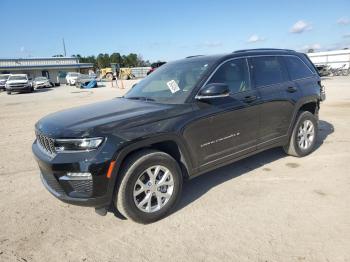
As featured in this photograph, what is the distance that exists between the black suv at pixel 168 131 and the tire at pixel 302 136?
0.03m

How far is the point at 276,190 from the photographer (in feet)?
14.2

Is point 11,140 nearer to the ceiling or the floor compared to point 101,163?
nearer to the floor

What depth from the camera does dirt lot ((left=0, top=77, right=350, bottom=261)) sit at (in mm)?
3076

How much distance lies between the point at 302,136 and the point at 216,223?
2.89m

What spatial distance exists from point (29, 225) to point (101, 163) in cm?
136

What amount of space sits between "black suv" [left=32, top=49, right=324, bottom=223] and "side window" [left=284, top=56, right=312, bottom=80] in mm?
26

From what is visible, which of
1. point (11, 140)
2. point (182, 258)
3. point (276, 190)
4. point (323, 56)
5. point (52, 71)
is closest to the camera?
point (182, 258)

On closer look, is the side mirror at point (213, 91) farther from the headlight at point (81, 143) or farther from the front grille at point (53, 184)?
the front grille at point (53, 184)

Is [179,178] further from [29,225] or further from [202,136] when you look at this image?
[29,225]

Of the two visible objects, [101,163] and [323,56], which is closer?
[101,163]

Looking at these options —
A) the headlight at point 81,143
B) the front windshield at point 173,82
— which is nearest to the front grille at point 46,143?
the headlight at point 81,143

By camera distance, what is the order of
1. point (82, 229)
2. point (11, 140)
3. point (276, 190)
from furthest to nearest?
point (11, 140)
point (276, 190)
point (82, 229)

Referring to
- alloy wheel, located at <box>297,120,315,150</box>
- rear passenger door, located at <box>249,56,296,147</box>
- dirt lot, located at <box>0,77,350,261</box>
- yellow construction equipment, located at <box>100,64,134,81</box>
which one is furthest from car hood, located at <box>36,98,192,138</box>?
yellow construction equipment, located at <box>100,64,134,81</box>

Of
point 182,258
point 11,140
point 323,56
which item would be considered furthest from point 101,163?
point 323,56
